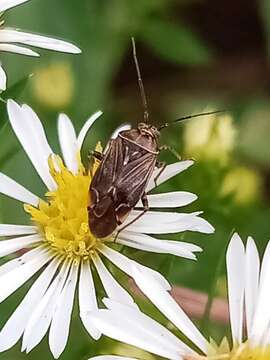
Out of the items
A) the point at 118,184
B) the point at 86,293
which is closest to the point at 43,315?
the point at 86,293

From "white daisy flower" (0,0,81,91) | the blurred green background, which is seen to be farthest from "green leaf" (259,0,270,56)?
"white daisy flower" (0,0,81,91)

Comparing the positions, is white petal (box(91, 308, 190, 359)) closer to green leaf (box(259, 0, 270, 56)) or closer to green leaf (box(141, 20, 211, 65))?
green leaf (box(141, 20, 211, 65))

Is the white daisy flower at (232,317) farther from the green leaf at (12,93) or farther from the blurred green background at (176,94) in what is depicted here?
the green leaf at (12,93)

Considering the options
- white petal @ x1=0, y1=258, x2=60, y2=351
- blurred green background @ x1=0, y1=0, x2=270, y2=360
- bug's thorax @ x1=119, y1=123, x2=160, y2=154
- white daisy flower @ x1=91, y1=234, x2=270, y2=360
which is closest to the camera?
white daisy flower @ x1=91, y1=234, x2=270, y2=360

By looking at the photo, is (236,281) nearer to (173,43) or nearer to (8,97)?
(8,97)

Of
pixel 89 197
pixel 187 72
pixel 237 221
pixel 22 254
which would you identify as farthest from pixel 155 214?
pixel 187 72

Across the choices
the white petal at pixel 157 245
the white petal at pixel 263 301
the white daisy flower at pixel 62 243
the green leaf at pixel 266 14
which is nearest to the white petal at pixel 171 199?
the white daisy flower at pixel 62 243
